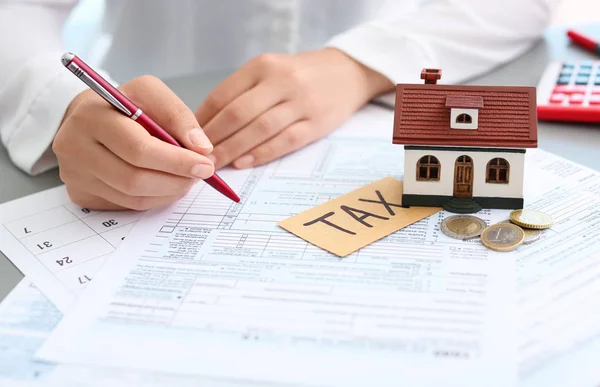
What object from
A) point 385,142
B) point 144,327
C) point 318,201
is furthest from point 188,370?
point 385,142

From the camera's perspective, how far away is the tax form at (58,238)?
1.53 feet

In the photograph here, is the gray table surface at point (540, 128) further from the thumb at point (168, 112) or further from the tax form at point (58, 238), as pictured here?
the thumb at point (168, 112)

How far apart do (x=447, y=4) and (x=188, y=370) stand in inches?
25.9

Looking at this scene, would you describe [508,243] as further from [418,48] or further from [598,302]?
[418,48]

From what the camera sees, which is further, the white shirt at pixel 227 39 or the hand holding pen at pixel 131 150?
the white shirt at pixel 227 39

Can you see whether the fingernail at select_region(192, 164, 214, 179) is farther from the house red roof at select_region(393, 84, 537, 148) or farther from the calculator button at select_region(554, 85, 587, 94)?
the calculator button at select_region(554, 85, 587, 94)

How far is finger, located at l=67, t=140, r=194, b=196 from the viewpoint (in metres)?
0.53

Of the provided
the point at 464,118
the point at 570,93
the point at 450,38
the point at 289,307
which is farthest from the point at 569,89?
the point at 289,307

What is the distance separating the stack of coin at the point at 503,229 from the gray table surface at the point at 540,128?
139mm

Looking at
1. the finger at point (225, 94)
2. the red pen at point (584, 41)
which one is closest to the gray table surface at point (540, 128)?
the red pen at point (584, 41)

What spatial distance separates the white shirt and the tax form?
0.08 meters

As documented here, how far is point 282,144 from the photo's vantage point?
26.0 inches

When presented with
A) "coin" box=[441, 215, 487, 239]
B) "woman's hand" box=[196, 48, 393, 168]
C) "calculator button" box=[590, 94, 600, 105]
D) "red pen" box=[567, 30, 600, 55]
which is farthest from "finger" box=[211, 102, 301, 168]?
"red pen" box=[567, 30, 600, 55]

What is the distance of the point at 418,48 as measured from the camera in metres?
0.79
